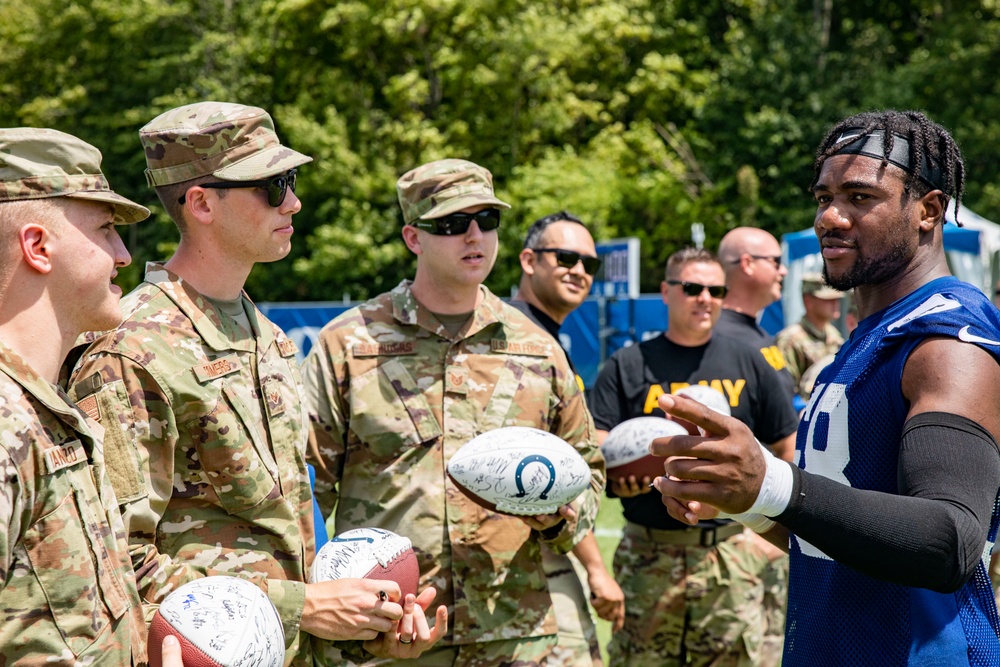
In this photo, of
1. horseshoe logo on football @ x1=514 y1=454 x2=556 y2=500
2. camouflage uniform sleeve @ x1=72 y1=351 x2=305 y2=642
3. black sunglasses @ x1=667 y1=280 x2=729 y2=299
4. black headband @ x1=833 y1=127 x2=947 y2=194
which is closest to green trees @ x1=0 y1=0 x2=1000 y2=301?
black sunglasses @ x1=667 y1=280 x2=729 y2=299

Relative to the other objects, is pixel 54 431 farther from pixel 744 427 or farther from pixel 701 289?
pixel 701 289

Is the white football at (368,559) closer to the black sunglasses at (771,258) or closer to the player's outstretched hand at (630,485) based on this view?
the player's outstretched hand at (630,485)

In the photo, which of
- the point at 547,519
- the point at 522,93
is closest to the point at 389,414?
the point at 547,519

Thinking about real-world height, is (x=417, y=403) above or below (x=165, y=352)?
below

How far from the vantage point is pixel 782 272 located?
22.4 feet

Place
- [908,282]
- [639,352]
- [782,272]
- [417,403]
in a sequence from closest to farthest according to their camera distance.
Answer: [908,282], [417,403], [639,352], [782,272]

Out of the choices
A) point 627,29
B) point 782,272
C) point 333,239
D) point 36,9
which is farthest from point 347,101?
point 782,272

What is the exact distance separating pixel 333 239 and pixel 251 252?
87.2 ft

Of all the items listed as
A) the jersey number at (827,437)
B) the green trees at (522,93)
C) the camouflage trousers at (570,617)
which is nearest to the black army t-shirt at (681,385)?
the camouflage trousers at (570,617)

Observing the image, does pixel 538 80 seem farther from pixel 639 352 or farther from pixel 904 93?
pixel 639 352

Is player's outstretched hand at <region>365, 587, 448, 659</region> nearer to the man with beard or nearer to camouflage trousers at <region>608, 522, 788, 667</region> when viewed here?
the man with beard

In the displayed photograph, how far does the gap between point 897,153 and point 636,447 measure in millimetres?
2472

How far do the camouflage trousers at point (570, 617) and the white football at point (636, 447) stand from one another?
517mm

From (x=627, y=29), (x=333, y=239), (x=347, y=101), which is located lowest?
(x=333, y=239)
